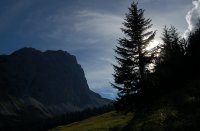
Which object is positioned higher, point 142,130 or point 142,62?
point 142,62

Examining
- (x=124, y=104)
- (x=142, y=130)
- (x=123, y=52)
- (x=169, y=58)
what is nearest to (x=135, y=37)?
(x=123, y=52)

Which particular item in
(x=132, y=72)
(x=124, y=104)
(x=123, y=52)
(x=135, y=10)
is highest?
(x=135, y=10)

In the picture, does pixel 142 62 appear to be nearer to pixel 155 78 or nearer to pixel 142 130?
pixel 155 78

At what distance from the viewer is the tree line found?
119ft

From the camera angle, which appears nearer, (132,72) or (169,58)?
(169,58)

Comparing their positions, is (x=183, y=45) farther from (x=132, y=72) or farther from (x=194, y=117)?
(x=194, y=117)

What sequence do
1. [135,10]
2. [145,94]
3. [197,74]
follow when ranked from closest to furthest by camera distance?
[197,74] → [145,94] → [135,10]

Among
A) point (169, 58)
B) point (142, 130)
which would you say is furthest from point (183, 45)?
point (142, 130)

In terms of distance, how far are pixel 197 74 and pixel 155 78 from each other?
4.90 m

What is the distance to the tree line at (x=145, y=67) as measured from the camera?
119 ft

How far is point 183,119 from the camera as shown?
19.4 meters

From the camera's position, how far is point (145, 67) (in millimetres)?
41062

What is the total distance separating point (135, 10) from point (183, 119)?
2689cm

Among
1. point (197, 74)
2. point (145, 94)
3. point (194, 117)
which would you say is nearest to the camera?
point (194, 117)
